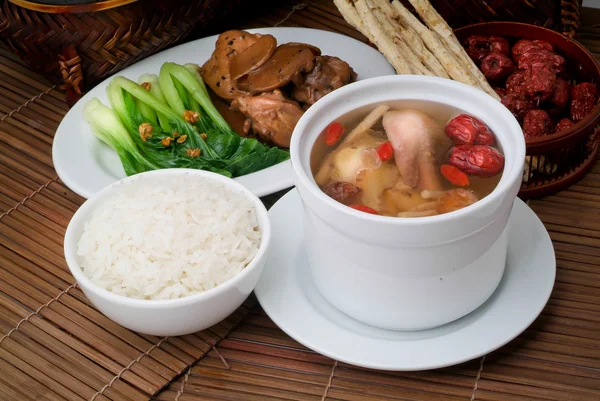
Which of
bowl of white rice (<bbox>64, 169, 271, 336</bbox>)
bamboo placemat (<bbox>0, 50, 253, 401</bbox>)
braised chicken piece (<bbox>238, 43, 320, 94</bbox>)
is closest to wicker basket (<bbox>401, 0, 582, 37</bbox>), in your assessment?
braised chicken piece (<bbox>238, 43, 320, 94</bbox>)

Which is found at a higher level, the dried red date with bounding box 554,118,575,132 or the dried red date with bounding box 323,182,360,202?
the dried red date with bounding box 323,182,360,202

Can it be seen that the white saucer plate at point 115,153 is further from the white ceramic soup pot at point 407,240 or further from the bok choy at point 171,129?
the white ceramic soup pot at point 407,240

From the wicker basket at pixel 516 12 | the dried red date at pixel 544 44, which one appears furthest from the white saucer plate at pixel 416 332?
the wicker basket at pixel 516 12

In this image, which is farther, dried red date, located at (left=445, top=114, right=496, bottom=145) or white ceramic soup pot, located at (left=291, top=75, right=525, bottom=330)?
dried red date, located at (left=445, top=114, right=496, bottom=145)

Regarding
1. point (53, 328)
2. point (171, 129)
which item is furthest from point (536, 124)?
point (53, 328)

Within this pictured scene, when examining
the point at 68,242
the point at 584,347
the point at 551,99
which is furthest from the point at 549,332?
the point at 68,242

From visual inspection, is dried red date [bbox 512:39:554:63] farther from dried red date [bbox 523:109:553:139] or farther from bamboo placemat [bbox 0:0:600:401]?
bamboo placemat [bbox 0:0:600:401]
